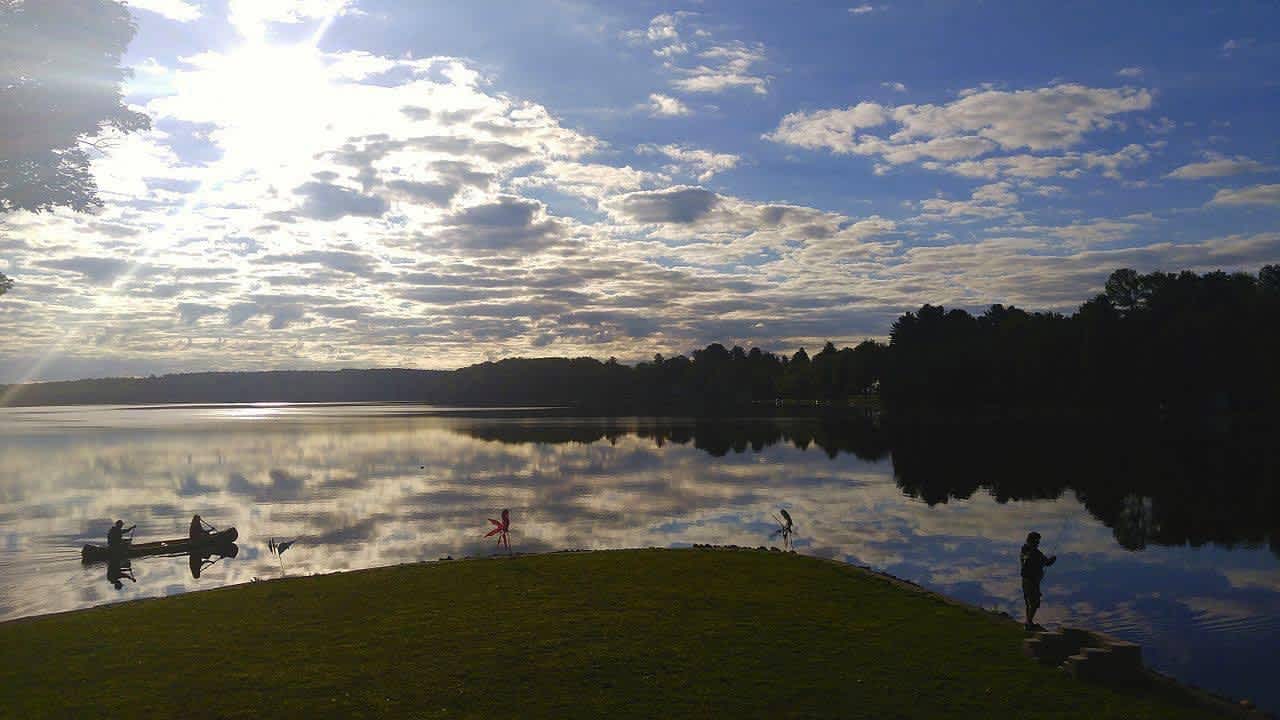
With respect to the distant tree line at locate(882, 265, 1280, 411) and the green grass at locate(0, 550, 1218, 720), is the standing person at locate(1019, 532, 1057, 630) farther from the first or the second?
the distant tree line at locate(882, 265, 1280, 411)

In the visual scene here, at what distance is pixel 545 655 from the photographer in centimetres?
1478

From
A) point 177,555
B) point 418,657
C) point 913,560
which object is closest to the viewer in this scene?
point 418,657

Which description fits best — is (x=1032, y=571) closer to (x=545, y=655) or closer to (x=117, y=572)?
(x=545, y=655)

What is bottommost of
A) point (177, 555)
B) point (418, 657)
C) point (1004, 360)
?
point (177, 555)

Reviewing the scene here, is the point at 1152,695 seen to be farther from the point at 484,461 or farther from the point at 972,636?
the point at 484,461

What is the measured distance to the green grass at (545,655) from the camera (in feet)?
41.7

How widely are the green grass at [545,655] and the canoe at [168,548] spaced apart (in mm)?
14667

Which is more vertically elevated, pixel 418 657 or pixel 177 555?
pixel 418 657

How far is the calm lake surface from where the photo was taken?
948 inches

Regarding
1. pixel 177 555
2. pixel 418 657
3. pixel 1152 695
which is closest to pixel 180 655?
pixel 418 657

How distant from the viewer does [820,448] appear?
85.0 m

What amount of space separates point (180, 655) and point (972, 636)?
14899 millimetres

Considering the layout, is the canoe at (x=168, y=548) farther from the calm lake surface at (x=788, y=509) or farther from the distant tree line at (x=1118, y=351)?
the distant tree line at (x=1118, y=351)

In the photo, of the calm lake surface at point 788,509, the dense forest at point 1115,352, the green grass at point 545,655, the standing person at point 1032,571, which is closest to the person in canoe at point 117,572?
the calm lake surface at point 788,509
